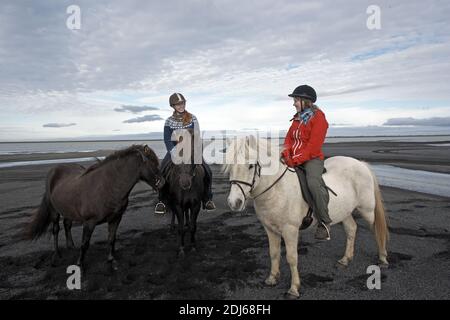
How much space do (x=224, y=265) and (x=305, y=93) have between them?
3.58 m

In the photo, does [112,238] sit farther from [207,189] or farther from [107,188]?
[207,189]

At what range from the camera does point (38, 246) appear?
6.72m

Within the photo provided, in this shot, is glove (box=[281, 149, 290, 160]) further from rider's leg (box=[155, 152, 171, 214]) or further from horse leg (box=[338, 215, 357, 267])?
rider's leg (box=[155, 152, 171, 214])

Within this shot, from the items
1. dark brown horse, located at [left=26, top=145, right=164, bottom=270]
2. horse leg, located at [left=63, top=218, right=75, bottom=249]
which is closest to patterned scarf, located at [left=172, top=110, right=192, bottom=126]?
dark brown horse, located at [left=26, top=145, right=164, bottom=270]

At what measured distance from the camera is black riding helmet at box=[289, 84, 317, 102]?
4.34 meters

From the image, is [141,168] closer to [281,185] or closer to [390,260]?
[281,185]

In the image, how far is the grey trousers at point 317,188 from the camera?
13.9ft

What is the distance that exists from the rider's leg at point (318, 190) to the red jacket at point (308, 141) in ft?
→ 0.42

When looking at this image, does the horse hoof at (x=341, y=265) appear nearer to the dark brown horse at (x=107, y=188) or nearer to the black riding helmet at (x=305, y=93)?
the black riding helmet at (x=305, y=93)

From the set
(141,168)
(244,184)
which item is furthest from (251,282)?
(141,168)

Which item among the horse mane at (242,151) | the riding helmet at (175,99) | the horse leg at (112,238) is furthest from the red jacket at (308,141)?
the horse leg at (112,238)

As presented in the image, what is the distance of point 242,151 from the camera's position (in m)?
3.62

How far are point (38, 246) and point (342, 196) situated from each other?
7.06 meters

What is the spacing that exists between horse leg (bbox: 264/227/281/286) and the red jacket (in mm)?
1256
